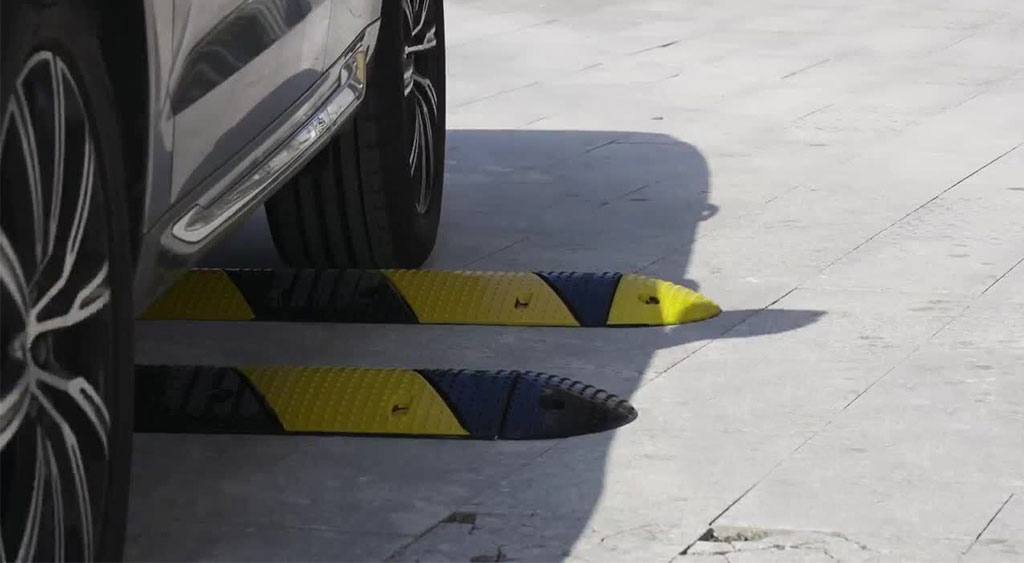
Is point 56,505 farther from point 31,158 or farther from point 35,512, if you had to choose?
point 31,158

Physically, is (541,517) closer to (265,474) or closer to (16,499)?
(265,474)

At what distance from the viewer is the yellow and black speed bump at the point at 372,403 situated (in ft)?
13.4

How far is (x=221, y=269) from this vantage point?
535cm

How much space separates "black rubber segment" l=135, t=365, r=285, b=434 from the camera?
13.5ft

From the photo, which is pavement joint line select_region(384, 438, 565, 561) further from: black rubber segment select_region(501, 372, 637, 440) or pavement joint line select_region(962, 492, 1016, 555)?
pavement joint line select_region(962, 492, 1016, 555)

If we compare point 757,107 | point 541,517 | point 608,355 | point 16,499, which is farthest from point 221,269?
point 757,107

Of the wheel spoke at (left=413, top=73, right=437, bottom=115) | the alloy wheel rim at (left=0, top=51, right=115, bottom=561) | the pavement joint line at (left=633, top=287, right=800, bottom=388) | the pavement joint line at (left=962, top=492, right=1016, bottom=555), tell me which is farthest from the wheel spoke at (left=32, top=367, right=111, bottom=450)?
the wheel spoke at (left=413, top=73, right=437, bottom=115)

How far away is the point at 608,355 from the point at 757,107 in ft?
12.9

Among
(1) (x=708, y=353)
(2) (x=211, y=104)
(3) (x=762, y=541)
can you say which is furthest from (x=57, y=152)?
(1) (x=708, y=353)

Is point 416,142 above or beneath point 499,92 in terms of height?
above

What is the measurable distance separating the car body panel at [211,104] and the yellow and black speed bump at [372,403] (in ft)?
1.73

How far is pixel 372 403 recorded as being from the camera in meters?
4.17

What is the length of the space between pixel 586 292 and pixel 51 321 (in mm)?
2593

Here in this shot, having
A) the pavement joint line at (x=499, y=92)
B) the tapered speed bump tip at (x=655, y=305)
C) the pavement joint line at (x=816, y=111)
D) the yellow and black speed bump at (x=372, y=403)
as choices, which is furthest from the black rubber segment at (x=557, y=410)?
the pavement joint line at (x=499, y=92)
